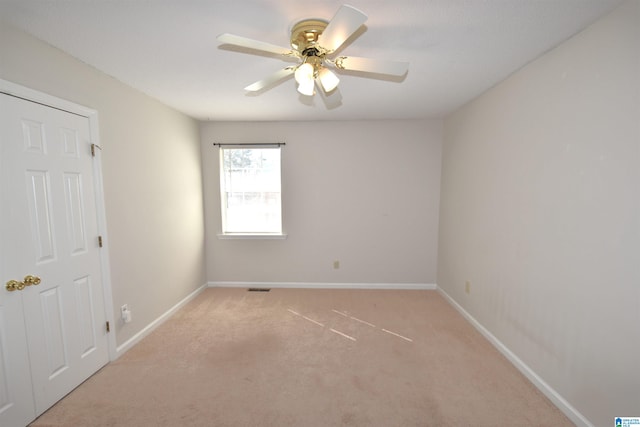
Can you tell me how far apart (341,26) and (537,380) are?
106 inches

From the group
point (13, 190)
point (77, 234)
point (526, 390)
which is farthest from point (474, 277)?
point (13, 190)

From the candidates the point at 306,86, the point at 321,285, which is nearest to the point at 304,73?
the point at 306,86

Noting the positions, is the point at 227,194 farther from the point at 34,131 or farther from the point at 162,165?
→ the point at 34,131

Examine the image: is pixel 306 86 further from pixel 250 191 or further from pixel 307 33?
pixel 250 191

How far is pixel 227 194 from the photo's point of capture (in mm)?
3881

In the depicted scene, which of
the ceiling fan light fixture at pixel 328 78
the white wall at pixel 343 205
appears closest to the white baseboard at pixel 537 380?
the white wall at pixel 343 205

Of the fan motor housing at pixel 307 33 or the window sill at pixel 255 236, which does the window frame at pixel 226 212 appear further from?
the fan motor housing at pixel 307 33

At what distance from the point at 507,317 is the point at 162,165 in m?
3.78

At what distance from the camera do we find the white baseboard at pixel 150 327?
2.36 m

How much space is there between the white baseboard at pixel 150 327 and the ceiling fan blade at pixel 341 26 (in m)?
2.96

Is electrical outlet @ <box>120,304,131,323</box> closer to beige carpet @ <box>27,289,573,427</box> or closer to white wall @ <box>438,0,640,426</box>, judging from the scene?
beige carpet @ <box>27,289,573,427</box>

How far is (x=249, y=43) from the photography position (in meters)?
1.33

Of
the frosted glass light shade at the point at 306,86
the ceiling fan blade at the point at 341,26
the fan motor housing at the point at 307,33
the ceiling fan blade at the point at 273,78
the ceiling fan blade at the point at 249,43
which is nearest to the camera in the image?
the ceiling fan blade at the point at 341,26

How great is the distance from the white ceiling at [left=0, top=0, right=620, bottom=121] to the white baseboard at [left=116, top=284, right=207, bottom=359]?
7.81 feet
